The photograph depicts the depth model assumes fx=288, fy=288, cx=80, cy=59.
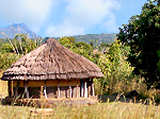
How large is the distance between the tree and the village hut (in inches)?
83.7

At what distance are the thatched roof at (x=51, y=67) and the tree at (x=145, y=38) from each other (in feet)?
6.91

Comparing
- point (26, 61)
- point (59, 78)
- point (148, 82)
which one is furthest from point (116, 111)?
A: point (148, 82)

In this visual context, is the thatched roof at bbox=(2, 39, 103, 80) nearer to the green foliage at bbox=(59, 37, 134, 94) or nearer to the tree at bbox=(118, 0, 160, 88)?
the tree at bbox=(118, 0, 160, 88)

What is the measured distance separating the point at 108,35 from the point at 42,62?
140113 mm

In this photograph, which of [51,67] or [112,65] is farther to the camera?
[112,65]

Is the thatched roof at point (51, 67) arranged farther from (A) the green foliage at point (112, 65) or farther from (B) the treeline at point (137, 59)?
(A) the green foliage at point (112, 65)

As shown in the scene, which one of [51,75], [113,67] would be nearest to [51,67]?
[51,75]

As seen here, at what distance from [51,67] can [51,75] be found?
1.34 ft

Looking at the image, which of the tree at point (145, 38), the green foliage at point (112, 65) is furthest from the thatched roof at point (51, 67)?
the green foliage at point (112, 65)

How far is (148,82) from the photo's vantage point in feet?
44.4

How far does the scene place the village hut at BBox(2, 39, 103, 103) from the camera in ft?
37.6

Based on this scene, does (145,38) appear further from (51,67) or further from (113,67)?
(113,67)

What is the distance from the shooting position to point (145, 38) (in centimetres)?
1241

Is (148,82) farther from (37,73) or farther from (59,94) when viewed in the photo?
(37,73)
